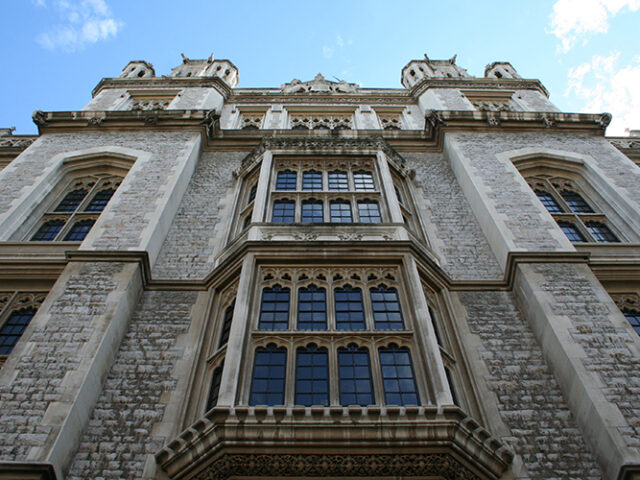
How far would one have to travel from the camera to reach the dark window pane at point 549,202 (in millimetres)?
14000

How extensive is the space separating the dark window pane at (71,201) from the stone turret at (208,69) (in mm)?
11124

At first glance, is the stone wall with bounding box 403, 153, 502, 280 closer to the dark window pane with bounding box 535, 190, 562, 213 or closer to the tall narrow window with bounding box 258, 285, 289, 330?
the dark window pane with bounding box 535, 190, 562, 213

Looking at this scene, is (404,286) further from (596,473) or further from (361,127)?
(361,127)

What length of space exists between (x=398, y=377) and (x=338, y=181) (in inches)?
280

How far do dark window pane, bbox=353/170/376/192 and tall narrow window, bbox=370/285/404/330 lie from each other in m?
4.34

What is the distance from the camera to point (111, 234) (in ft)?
35.9

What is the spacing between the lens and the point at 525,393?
8172 millimetres

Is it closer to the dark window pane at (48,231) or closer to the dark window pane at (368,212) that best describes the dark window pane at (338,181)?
the dark window pane at (368,212)

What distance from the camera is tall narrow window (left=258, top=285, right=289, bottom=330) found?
884 cm

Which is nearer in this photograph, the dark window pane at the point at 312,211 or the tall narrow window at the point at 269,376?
the tall narrow window at the point at 269,376

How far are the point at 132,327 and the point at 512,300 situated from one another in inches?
273

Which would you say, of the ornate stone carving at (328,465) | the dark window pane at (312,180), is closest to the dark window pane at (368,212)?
the dark window pane at (312,180)

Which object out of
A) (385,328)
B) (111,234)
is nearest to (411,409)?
(385,328)

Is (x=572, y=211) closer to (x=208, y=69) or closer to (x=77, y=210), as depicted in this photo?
(x=77, y=210)
